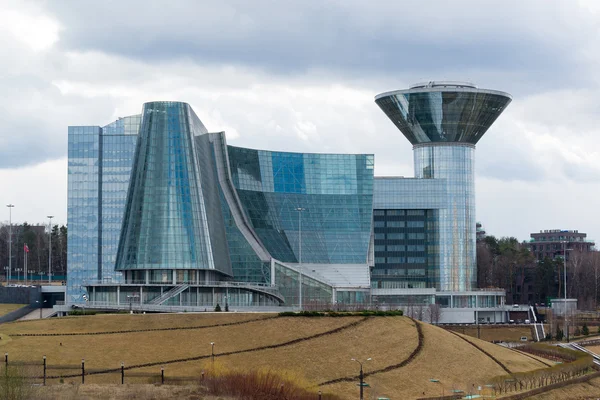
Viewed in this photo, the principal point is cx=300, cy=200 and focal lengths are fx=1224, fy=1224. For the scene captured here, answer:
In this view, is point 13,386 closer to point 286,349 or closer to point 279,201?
point 286,349

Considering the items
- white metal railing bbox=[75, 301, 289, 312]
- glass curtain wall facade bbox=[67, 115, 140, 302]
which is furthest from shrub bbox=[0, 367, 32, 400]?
glass curtain wall facade bbox=[67, 115, 140, 302]

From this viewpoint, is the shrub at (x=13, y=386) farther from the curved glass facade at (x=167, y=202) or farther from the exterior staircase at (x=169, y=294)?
the curved glass facade at (x=167, y=202)

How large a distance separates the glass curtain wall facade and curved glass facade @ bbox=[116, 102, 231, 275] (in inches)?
766

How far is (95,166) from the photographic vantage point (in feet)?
639

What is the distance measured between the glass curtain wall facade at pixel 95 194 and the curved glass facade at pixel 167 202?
19.5m

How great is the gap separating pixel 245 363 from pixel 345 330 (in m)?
16.3

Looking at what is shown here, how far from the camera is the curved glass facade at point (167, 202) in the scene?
565 feet

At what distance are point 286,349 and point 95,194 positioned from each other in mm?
81000

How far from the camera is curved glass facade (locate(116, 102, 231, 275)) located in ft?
565

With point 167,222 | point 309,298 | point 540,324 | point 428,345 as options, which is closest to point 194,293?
point 167,222

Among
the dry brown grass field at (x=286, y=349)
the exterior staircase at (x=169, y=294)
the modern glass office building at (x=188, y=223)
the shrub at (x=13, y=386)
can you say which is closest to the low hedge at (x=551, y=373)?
the dry brown grass field at (x=286, y=349)

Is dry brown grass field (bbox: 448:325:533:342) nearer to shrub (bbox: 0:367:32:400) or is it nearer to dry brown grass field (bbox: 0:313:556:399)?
dry brown grass field (bbox: 0:313:556:399)

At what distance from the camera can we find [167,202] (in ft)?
568

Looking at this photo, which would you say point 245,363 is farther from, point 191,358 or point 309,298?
point 309,298
